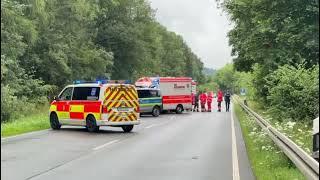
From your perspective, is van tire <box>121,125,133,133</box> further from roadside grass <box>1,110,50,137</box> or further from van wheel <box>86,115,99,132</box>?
roadside grass <box>1,110,50,137</box>

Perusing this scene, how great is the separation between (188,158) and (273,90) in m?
7.91

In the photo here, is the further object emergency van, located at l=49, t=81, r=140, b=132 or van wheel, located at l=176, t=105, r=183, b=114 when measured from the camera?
van wheel, located at l=176, t=105, r=183, b=114

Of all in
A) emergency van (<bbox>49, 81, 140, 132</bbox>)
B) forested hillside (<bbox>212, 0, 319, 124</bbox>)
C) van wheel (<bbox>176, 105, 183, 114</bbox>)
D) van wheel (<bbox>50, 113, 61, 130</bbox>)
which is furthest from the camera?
van wheel (<bbox>176, 105, 183, 114</bbox>)

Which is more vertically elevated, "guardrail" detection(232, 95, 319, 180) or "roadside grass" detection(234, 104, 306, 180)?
"guardrail" detection(232, 95, 319, 180)

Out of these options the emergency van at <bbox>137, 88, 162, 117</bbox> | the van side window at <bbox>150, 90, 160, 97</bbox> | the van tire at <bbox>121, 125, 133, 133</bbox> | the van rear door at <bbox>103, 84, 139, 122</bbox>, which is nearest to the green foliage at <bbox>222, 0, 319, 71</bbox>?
the van rear door at <bbox>103, 84, 139, 122</bbox>

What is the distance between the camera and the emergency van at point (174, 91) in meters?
44.5

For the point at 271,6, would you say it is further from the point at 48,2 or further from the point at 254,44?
the point at 48,2

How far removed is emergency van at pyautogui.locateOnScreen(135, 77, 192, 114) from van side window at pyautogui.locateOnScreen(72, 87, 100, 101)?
18.8m

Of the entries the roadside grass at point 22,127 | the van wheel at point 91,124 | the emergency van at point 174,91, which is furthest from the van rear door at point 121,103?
the emergency van at point 174,91

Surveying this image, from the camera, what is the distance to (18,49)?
31.8 metres

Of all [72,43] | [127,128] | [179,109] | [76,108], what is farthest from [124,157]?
[72,43]

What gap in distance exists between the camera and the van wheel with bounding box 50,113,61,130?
2630 centimetres

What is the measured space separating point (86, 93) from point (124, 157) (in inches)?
397

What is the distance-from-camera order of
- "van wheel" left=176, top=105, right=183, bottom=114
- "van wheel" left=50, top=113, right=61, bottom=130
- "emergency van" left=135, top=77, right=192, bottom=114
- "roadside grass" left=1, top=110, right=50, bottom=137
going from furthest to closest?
"van wheel" left=176, top=105, right=183, bottom=114 < "emergency van" left=135, top=77, right=192, bottom=114 < "van wheel" left=50, top=113, right=61, bottom=130 < "roadside grass" left=1, top=110, right=50, bottom=137
